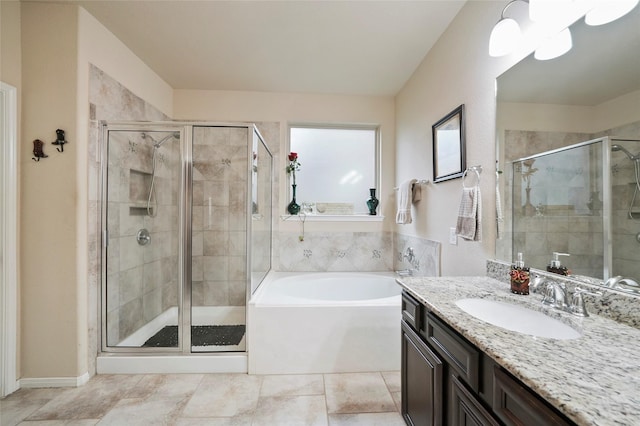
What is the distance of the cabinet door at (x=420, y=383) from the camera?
1044 millimetres

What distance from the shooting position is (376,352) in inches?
77.1

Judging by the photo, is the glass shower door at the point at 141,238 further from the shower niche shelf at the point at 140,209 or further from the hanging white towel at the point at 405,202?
the hanging white towel at the point at 405,202

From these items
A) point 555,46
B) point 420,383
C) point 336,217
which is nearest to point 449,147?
point 555,46

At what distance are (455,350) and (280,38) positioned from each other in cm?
239

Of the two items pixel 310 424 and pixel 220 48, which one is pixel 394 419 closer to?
pixel 310 424

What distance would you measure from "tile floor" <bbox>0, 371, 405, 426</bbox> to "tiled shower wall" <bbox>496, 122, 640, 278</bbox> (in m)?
1.23

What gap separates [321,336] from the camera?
1941 mm

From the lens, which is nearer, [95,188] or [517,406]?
[517,406]

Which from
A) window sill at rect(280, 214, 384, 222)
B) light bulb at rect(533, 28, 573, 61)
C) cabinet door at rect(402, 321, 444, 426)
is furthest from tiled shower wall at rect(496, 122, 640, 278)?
window sill at rect(280, 214, 384, 222)

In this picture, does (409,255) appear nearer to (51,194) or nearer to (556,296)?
(556,296)

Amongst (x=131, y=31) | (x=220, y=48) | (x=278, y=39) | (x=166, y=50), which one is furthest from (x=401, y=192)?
(x=131, y=31)

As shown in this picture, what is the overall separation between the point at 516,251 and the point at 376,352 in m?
1.22

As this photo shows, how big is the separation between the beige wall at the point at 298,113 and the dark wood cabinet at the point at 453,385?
183 centimetres

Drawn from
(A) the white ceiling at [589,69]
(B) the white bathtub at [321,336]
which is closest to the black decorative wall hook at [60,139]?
(B) the white bathtub at [321,336]
